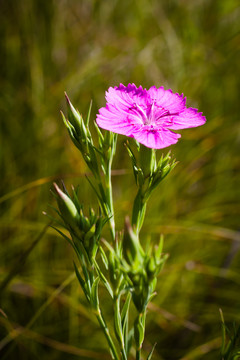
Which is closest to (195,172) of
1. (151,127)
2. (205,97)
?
(205,97)

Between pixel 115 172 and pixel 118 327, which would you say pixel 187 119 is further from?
pixel 115 172

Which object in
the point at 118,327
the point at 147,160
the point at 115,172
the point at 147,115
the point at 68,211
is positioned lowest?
the point at 118,327

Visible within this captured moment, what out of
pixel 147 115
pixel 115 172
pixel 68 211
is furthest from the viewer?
pixel 115 172

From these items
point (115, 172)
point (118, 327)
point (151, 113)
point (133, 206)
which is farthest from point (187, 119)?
point (115, 172)

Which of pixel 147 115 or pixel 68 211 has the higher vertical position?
pixel 147 115

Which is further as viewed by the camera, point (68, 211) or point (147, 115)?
point (147, 115)

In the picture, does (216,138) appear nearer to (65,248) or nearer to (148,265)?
(65,248)

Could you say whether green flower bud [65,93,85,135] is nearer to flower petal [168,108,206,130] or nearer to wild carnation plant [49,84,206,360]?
wild carnation plant [49,84,206,360]

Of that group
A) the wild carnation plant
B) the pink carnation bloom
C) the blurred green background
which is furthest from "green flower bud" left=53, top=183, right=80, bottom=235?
the blurred green background
